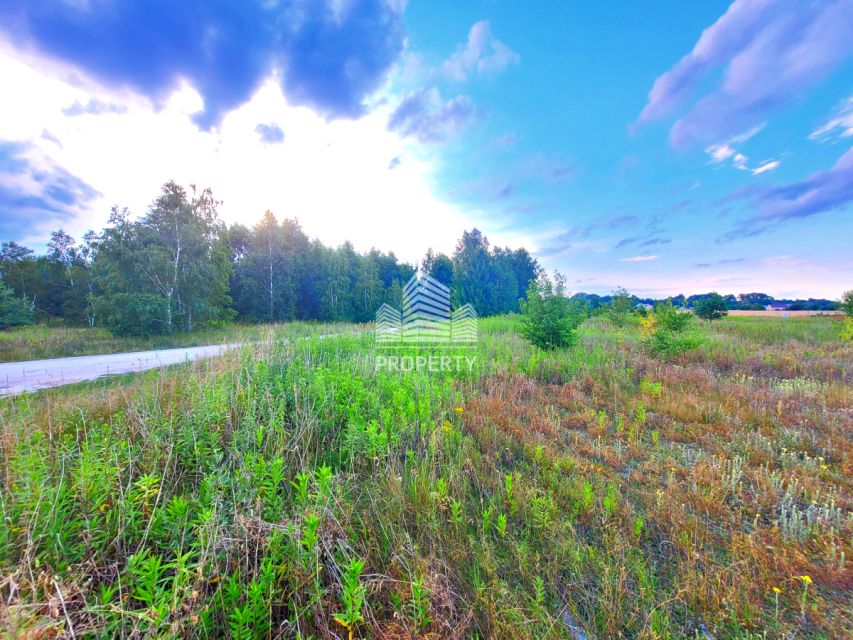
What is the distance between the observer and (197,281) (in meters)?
16.2

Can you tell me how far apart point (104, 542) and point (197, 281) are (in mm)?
18799

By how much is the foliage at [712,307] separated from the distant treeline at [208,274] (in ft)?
47.0

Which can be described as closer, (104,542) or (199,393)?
(104,542)

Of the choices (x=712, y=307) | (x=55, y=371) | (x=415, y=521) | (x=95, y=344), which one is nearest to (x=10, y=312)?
(x=95, y=344)

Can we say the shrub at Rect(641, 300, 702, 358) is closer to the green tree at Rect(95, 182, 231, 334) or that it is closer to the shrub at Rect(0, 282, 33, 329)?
the green tree at Rect(95, 182, 231, 334)

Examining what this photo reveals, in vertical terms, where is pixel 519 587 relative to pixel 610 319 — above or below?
below

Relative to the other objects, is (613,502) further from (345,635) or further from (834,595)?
(345,635)

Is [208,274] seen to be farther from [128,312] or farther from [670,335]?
[670,335]

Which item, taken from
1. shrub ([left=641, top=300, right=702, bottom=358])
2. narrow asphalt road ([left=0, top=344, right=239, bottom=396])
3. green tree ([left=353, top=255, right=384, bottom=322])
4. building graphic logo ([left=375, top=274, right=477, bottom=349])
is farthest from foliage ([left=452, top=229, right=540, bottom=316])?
narrow asphalt road ([left=0, top=344, right=239, bottom=396])

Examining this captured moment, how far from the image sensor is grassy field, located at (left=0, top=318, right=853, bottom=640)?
1.48 metres

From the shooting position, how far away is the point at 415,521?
224 cm

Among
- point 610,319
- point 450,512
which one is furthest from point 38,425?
point 610,319

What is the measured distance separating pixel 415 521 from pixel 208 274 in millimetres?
19963

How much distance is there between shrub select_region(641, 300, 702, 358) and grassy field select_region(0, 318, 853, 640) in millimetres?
3886
